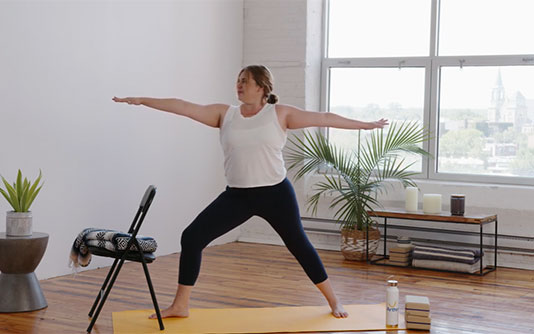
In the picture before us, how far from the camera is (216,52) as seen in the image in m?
6.54

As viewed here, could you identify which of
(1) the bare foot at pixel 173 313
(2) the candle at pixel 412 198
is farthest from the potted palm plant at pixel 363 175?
(1) the bare foot at pixel 173 313

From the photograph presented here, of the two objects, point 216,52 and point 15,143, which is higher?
point 216,52

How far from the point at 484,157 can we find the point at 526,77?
2.30ft

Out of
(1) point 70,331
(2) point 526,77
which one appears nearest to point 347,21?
(2) point 526,77

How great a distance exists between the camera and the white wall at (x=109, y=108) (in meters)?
4.74

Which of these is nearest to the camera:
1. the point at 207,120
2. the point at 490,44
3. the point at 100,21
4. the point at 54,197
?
the point at 207,120

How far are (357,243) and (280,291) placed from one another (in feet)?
4.45

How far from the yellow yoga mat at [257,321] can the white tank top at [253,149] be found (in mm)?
706

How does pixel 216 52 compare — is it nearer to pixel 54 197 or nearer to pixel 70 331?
pixel 54 197

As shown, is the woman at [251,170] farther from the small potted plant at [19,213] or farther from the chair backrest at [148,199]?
the small potted plant at [19,213]

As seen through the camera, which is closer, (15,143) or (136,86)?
(15,143)

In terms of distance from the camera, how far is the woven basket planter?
587 centimetres

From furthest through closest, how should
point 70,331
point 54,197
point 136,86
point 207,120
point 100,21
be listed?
1. point 136,86
2. point 100,21
3. point 54,197
4. point 207,120
5. point 70,331

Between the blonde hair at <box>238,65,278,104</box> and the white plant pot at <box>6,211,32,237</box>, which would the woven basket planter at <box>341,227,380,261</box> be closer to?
the blonde hair at <box>238,65,278,104</box>
